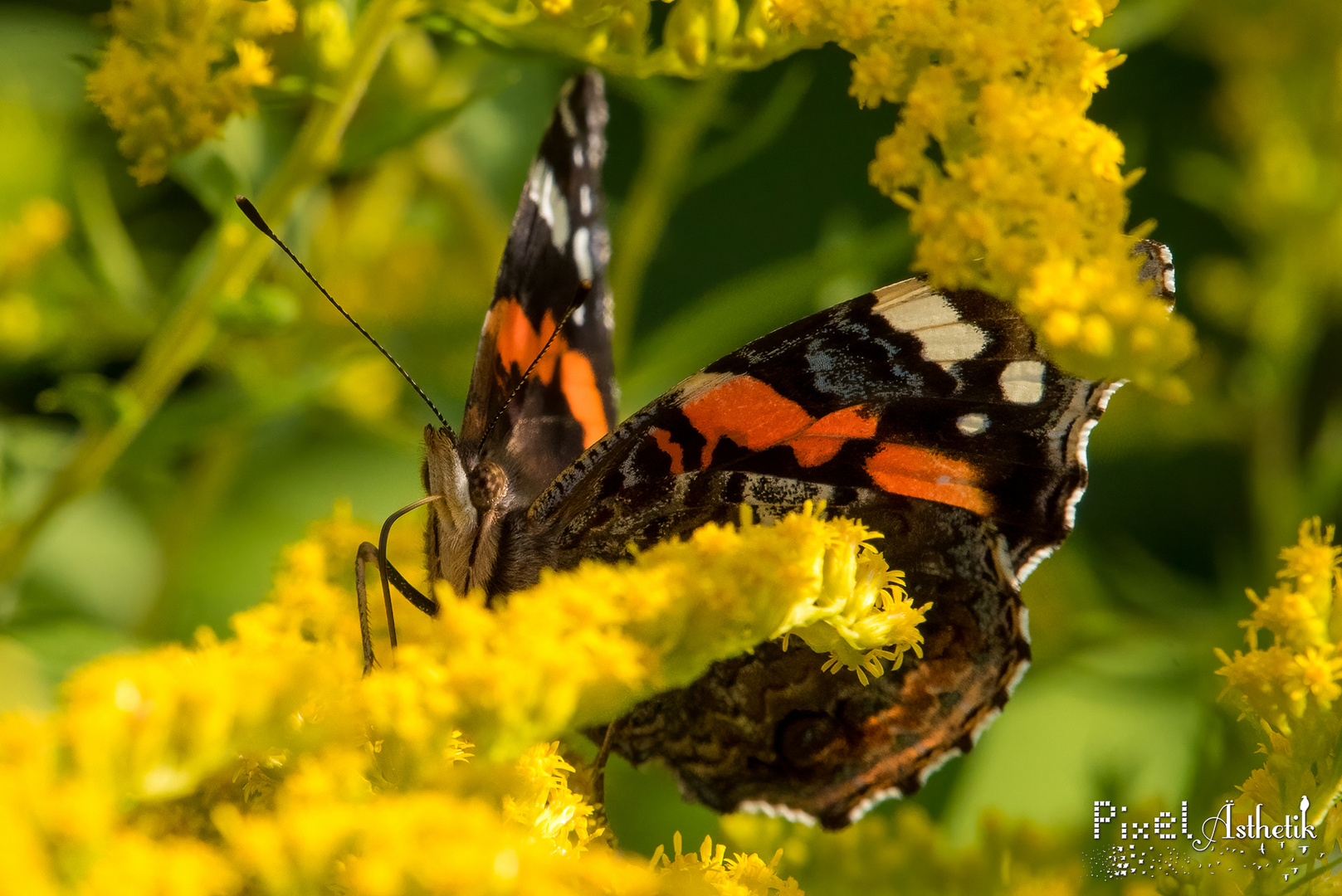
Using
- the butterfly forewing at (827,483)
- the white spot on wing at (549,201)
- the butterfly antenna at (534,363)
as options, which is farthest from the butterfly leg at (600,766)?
the white spot on wing at (549,201)

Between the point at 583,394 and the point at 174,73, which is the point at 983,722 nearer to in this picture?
the point at 583,394

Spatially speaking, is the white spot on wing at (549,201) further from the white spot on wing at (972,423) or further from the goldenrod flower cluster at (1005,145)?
the white spot on wing at (972,423)

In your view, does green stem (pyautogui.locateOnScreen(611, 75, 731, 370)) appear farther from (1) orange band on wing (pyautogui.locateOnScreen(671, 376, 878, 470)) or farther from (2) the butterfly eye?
(1) orange band on wing (pyautogui.locateOnScreen(671, 376, 878, 470))

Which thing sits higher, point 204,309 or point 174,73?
point 174,73

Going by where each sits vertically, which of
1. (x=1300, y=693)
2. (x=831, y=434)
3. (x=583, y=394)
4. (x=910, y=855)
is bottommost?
(x=910, y=855)

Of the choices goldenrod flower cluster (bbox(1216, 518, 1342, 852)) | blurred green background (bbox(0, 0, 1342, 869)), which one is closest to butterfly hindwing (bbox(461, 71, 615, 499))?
blurred green background (bbox(0, 0, 1342, 869))

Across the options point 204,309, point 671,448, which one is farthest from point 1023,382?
point 204,309
